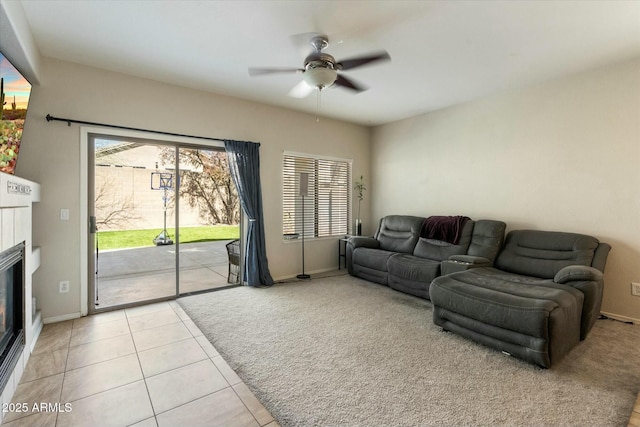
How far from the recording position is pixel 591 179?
10.9 feet

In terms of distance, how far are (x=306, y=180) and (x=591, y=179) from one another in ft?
11.9

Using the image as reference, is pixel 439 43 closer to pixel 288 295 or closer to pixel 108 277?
pixel 288 295

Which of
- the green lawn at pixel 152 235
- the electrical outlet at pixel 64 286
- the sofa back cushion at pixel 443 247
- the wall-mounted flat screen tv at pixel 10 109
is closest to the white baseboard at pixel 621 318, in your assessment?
the sofa back cushion at pixel 443 247

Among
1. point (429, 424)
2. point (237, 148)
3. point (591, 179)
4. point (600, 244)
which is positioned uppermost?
point (237, 148)

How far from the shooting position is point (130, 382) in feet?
6.73

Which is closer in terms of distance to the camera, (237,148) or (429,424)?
(429,424)

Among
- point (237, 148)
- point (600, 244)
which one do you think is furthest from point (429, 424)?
point (237, 148)

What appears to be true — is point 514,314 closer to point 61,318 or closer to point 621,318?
point 621,318

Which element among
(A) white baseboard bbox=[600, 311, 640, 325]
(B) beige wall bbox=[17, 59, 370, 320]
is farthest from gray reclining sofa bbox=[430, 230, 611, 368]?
(B) beige wall bbox=[17, 59, 370, 320]

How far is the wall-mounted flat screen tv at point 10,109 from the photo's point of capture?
1939 mm

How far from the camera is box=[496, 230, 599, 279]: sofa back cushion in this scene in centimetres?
310

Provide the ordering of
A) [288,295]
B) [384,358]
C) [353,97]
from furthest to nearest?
[353,97] < [288,295] < [384,358]

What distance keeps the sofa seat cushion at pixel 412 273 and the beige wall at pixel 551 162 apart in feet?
4.09

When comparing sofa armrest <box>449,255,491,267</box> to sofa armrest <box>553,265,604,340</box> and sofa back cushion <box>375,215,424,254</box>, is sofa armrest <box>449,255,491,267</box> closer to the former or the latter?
sofa armrest <box>553,265,604,340</box>
